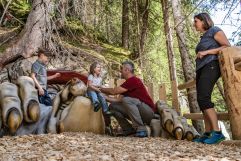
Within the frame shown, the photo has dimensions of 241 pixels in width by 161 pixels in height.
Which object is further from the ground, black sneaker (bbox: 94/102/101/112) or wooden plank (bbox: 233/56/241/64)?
wooden plank (bbox: 233/56/241/64)

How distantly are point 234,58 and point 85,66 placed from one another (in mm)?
5843

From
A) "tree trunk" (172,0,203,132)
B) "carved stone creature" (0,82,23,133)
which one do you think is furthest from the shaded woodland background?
"carved stone creature" (0,82,23,133)

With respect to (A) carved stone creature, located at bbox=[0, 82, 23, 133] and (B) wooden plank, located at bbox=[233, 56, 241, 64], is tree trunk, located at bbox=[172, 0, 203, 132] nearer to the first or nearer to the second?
(B) wooden plank, located at bbox=[233, 56, 241, 64]

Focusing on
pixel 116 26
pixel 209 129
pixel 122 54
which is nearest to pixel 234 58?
pixel 209 129

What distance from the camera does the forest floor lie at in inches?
133

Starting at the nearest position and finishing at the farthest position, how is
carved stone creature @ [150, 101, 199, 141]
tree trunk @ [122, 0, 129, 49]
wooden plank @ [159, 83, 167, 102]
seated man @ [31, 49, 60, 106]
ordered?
1. carved stone creature @ [150, 101, 199, 141]
2. seated man @ [31, 49, 60, 106]
3. wooden plank @ [159, 83, 167, 102]
4. tree trunk @ [122, 0, 129, 49]

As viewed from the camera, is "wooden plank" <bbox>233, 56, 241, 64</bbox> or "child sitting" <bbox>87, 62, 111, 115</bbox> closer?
"wooden plank" <bbox>233, 56, 241, 64</bbox>

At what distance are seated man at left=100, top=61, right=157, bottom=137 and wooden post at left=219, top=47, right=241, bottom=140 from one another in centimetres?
141

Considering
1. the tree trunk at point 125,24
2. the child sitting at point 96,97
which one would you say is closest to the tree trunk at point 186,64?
the child sitting at point 96,97

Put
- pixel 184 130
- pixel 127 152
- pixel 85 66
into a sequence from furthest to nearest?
pixel 85 66 → pixel 184 130 → pixel 127 152

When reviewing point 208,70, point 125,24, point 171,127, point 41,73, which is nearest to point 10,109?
point 41,73

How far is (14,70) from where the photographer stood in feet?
26.5

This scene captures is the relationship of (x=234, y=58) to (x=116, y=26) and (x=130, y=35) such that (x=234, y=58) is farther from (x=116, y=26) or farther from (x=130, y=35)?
(x=116, y=26)

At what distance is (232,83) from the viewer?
15.0ft
